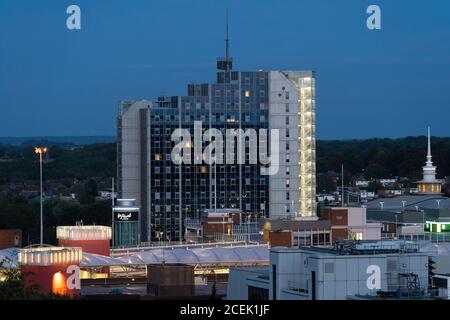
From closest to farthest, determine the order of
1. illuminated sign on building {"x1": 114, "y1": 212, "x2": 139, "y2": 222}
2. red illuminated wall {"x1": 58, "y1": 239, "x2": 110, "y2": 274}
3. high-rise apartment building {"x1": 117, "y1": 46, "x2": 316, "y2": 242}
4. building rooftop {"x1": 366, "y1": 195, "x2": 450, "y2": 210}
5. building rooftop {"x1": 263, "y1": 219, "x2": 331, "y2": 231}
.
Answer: red illuminated wall {"x1": 58, "y1": 239, "x2": 110, "y2": 274} → building rooftop {"x1": 263, "y1": 219, "x2": 331, "y2": 231} → illuminated sign on building {"x1": 114, "y1": 212, "x2": 139, "y2": 222} → building rooftop {"x1": 366, "y1": 195, "x2": 450, "y2": 210} → high-rise apartment building {"x1": 117, "y1": 46, "x2": 316, "y2": 242}

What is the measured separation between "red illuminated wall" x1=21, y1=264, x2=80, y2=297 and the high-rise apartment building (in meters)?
71.3

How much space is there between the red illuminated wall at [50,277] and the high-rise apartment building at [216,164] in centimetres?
7132

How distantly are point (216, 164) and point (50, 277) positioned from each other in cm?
7619

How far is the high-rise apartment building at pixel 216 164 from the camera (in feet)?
467

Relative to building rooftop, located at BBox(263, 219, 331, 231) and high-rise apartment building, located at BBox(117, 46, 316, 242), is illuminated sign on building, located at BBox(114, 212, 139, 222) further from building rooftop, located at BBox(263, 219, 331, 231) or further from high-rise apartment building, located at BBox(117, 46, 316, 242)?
high-rise apartment building, located at BBox(117, 46, 316, 242)

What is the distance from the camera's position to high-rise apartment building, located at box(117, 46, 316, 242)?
467 ft

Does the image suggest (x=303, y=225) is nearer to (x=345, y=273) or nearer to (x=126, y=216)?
(x=126, y=216)

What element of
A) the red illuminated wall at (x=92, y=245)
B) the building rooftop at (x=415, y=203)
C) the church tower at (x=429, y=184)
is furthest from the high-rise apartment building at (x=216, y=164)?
the red illuminated wall at (x=92, y=245)

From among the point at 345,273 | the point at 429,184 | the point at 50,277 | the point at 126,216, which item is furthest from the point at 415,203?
the point at 345,273

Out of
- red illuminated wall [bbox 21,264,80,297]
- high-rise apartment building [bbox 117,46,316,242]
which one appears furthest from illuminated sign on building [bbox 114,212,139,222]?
A: red illuminated wall [bbox 21,264,80,297]

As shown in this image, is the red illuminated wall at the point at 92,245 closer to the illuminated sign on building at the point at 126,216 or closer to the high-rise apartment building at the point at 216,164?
the illuminated sign on building at the point at 126,216
